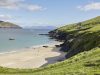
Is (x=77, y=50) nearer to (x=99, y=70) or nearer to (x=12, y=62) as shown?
(x=12, y=62)

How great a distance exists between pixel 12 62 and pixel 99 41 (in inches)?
1408

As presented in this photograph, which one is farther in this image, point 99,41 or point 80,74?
point 99,41

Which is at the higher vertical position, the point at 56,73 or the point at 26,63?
the point at 56,73

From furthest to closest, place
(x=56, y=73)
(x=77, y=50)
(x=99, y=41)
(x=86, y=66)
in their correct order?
(x=77, y=50) < (x=99, y=41) < (x=86, y=66) < (x=56, y=73)

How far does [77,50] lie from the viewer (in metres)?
87.9

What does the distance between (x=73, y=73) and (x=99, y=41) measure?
47.7 meters

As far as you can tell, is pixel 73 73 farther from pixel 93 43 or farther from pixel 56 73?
pixel 93 43

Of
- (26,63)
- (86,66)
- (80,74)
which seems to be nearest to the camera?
(80,74)

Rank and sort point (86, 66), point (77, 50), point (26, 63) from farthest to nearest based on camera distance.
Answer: point (26, 63) < point (77, 50) < point (86, 66)

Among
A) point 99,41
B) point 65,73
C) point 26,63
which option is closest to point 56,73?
point 65,73

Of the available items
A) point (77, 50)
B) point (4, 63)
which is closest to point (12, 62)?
point (4, 63)

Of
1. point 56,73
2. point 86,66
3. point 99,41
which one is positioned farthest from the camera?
point 99,41

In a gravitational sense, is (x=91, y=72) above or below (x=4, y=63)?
above

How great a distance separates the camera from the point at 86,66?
120 feet
